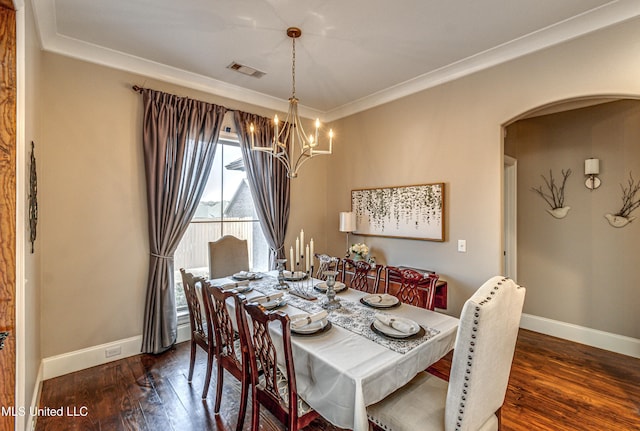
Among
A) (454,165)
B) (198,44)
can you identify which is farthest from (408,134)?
(198,44)

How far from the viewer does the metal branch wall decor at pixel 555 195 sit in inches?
138

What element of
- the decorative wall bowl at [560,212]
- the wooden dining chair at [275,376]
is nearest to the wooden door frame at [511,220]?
the decorative wall bowl at [560,212]

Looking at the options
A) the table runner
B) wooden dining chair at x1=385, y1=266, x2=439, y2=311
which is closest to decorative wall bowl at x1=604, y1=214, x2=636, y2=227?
wooden dining chair at x1=385, y1=266, x2=439, y2=311

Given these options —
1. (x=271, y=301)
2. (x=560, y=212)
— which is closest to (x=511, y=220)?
(x=560, y=212)

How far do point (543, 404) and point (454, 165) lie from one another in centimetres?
221

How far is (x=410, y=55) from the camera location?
2.96 meters

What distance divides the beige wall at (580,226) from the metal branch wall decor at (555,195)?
0.04 metres

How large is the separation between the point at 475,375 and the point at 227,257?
275cm

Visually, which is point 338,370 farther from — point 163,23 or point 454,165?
point 163,23

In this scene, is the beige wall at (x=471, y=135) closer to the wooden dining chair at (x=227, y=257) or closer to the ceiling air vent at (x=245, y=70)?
the ceiling air vent at (x=245, y=70)

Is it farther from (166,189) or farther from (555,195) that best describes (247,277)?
(555,195)

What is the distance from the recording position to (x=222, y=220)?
12.5 feet

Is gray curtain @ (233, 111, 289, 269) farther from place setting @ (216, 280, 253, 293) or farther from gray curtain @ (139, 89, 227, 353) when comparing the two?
place setting @ (216, 280, 253, 293)

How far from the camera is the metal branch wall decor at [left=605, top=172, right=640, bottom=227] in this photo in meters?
3.04
